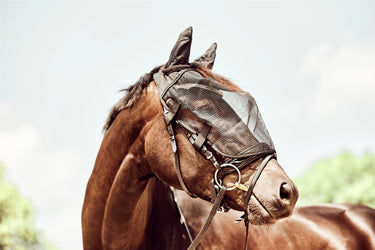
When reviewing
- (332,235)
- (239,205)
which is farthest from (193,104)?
(332,235)

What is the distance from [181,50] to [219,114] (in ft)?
2.46

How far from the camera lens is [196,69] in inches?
127

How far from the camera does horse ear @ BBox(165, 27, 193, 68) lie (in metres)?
3.16

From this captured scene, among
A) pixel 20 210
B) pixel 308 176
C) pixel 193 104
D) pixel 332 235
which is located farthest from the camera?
pixel 308 176

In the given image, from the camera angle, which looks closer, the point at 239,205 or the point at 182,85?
the point at 239,205

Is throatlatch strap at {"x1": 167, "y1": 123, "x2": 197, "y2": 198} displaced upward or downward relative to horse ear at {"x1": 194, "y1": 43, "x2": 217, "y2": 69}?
downward

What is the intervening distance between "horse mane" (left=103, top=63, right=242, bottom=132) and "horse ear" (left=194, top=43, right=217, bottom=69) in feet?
0.88

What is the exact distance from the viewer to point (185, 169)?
9.52 ft

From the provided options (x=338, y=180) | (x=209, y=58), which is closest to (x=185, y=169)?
(x=209, y=58)

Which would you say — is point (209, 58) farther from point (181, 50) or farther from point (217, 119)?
point (217, 119)

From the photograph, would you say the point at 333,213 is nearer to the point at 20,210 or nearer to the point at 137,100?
the point at 137,100

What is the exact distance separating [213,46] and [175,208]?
1.73 meters

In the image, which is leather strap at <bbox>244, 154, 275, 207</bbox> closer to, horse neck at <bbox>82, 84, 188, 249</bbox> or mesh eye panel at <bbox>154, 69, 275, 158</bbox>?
mesh eye panel at <bbox>154, 69, 275, 158</bbox>

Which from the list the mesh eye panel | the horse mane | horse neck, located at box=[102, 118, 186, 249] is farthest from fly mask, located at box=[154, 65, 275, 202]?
horse neck, located at box=[102, 118, 186, 249]
